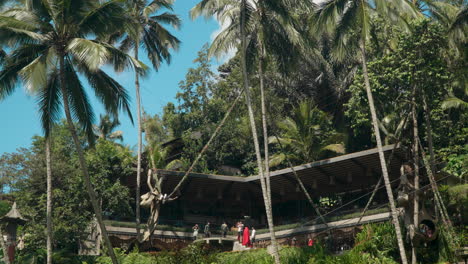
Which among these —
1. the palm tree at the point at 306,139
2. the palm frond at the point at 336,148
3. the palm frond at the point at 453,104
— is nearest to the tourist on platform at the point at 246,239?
the palm tree at the point at 306,139

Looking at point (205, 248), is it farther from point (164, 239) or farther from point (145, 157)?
point (145, 157)

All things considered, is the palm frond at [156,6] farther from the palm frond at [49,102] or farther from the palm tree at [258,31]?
the palm frond at [49,102]

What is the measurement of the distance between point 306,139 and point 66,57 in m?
17.7

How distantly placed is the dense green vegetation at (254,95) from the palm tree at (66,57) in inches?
1.9

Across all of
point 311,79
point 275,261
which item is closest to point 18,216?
point 275,261

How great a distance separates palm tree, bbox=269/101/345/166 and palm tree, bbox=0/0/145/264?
1465 centimetres

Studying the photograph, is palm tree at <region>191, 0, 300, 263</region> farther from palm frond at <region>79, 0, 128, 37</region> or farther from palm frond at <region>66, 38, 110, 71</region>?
palm frond at <region>66, 38, 110, 71</region>

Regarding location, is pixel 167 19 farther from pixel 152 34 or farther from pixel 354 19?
pixel 354 19

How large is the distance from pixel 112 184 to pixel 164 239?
4.34 meters

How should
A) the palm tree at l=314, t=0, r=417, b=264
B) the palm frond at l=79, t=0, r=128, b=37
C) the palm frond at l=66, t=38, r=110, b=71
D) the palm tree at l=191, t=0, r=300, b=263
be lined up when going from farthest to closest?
the palm tree at l=191, t=0, r=300, b=263 → the palm tree at l=314, t=0, r=417, b=264 → the palm frond at l=79, t=0, r=128, b=37 → the palm frond at l=66, t=38, r=110, b=71

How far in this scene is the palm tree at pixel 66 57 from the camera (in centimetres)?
2403

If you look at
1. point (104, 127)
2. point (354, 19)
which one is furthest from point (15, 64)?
point (104, 127)

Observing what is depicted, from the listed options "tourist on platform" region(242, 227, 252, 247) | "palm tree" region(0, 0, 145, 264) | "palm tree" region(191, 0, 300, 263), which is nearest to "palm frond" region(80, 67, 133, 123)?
"palm tree" region(0, 0, 145, 264)

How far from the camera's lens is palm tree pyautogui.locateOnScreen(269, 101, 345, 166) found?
3891 cm
